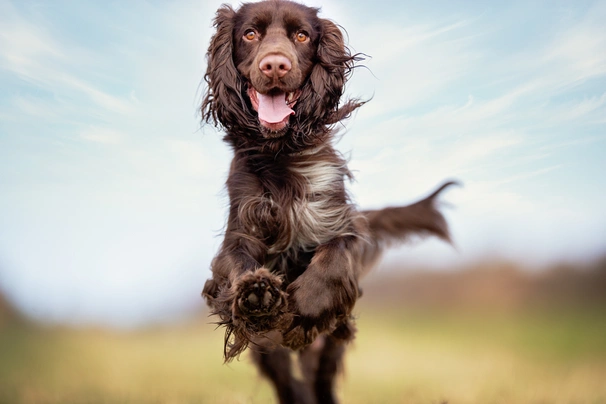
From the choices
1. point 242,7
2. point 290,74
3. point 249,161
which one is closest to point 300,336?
point 249,161

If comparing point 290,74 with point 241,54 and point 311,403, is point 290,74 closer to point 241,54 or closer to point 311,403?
point 241,54

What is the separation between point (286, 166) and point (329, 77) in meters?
0.56

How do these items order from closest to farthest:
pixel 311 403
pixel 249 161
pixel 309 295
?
pixel 309 295, pixel 249 161, pixel 311 403

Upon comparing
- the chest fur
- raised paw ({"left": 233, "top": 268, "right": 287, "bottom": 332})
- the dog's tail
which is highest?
the dog's tail

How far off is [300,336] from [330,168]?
106 cm

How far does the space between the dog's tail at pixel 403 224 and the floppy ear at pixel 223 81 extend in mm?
1453

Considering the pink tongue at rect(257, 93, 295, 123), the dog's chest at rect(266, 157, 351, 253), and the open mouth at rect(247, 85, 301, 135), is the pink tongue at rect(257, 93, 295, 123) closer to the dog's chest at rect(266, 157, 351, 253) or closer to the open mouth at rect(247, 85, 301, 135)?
the open mouth at rect(247, 85, 301, 135)

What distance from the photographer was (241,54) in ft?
11.9

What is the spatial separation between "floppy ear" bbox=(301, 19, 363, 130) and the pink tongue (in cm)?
12

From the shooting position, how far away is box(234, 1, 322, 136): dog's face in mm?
3318

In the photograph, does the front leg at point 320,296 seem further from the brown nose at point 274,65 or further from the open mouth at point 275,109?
the brown nose at point 274,65

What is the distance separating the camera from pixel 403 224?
470 centimetres

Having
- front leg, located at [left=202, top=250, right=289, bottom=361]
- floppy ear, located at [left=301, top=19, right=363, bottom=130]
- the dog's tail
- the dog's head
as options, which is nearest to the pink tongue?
the dog's head

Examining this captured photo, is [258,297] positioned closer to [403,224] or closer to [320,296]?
[320,296]
